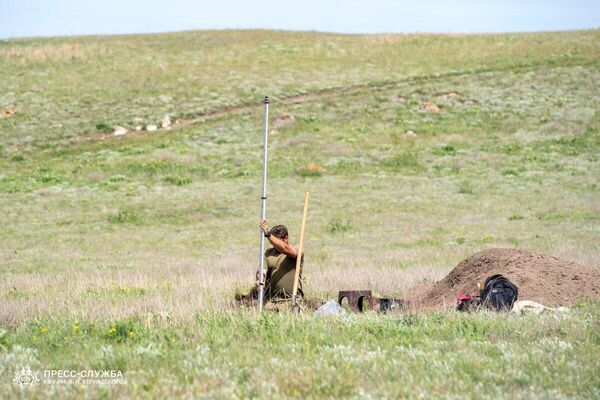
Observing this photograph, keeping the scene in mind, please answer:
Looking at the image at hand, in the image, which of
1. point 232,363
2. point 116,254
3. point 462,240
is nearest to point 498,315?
point 232,363

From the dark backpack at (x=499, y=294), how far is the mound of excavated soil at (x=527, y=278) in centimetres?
59

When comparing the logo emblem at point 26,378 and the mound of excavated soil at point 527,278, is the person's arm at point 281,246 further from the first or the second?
the logo emblem at point 26,378

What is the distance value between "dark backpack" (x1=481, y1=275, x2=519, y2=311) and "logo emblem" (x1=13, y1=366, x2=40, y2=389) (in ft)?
20.0

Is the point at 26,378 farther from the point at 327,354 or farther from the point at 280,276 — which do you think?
the point at 280,276

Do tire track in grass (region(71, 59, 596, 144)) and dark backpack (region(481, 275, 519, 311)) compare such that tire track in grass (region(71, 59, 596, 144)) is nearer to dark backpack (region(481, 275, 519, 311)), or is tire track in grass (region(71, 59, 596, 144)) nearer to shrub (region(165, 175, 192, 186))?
shrub (region(165, 175, 192, 186))

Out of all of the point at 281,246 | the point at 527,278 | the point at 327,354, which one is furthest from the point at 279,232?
the point at 527,278

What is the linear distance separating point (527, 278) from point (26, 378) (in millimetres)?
8213

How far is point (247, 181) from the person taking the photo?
30922 mm

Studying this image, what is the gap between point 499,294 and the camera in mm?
11133

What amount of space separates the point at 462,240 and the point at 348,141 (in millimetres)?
15913

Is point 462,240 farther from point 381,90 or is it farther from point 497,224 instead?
point 381,90

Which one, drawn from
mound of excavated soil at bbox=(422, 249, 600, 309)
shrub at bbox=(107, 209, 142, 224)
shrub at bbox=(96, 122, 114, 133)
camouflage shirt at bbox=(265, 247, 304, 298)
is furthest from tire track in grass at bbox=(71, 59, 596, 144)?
camouflage shirt at bbox=(265, 247, 304, 298)

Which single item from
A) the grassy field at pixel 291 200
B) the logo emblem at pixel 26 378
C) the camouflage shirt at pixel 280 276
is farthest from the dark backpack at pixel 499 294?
the logo emblem at pixel 26 378

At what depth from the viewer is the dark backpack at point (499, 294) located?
1095 cm
